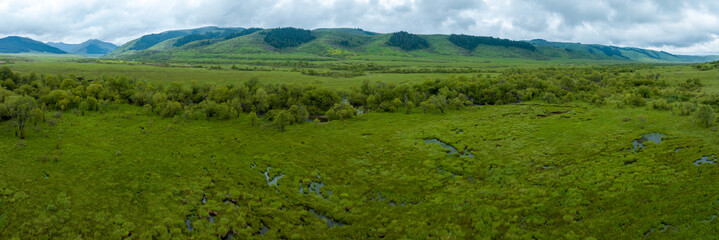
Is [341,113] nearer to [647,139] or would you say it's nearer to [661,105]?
[647,139]

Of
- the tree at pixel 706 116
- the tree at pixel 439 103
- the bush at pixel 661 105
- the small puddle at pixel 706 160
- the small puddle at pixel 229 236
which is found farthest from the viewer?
the tree at pixel 439 103

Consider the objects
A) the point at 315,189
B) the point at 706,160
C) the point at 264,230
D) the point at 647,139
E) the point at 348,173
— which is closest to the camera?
the point at 264,230

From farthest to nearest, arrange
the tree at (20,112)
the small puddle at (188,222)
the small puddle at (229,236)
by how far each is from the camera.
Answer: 1. the tree at (20,112)
2. the small puddle at (188,222)
3. the small puddle at (229,236)

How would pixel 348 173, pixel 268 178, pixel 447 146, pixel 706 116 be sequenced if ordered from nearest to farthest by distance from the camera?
pixel 268 178
pixel 348 173
pixel 706 116
pixel 447 146

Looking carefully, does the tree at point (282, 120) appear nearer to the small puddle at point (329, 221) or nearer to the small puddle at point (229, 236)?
the small puddle at point (329, 221)

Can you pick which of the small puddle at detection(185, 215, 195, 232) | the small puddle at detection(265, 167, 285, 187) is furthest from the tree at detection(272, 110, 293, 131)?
the small puddle at detection(185, 215, 195, 232)

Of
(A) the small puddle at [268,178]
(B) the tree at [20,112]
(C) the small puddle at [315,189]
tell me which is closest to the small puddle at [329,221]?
(C) the small puddle at [315,189]

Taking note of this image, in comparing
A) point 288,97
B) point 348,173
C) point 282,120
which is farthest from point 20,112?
point 348,173
